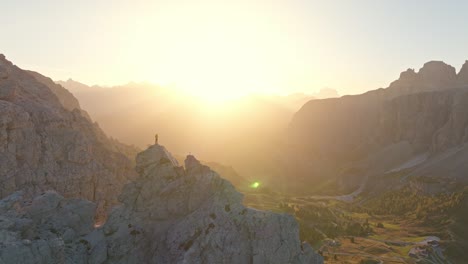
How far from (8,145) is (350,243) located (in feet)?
329

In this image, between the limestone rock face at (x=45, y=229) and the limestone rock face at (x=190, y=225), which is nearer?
the limestone rock face at (x=45, y=229)

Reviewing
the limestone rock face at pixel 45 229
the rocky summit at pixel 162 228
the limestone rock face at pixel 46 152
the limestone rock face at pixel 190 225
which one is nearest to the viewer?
the limestone rock face at pixel 45 229

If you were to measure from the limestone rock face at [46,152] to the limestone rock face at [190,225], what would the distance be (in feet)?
159

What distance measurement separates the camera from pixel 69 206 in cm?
5503

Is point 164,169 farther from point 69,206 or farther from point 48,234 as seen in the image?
point 48,234

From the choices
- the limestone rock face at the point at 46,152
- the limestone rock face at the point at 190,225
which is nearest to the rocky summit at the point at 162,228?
the limestone rock face at the point at 190,225

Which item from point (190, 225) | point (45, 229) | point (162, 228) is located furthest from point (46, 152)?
point (190, 225)

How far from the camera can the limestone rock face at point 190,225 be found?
49938mm

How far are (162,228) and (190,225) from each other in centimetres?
486

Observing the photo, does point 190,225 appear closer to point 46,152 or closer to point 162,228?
point 162,228

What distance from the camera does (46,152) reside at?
10444 centimetres

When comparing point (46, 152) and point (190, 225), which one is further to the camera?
point (46, 152)

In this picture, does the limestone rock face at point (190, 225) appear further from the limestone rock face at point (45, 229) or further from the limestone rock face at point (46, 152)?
the limestone rock face at point (46, 152)

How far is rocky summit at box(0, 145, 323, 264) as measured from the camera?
48.6 m
